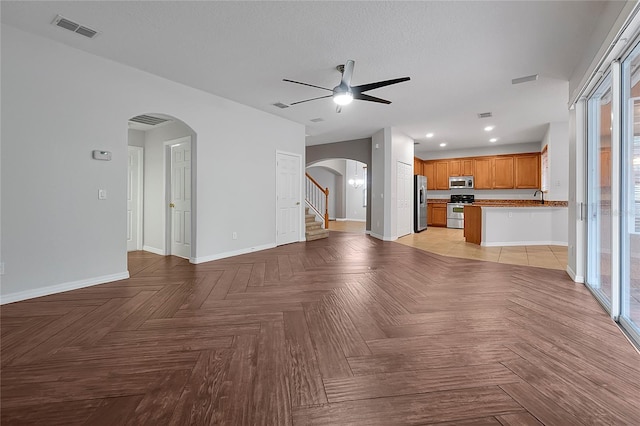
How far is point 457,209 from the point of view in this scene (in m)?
10.0

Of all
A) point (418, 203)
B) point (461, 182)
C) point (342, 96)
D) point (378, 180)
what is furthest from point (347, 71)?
point (461, 182)

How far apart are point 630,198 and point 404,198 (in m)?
5.95

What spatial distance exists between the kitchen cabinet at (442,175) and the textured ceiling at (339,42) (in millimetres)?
5094

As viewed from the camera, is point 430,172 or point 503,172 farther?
point 430,172

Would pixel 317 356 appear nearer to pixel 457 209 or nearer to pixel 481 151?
pixel 457 209

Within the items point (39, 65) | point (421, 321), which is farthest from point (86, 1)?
point (421, 321)

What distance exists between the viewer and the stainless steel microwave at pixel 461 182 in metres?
9.96

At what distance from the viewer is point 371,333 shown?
7.76 feet

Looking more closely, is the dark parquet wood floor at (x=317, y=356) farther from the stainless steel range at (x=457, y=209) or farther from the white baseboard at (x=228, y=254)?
the stainless steel range at (x=457, y=209)

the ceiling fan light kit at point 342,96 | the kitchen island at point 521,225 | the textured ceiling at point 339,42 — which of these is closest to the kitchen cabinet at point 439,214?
the kitchen island at point 521,225

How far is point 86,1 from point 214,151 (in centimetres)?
262

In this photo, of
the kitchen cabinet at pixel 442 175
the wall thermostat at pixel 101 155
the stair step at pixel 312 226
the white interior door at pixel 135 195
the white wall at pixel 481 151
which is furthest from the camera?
the kitchen cabinet at pixel 442 175

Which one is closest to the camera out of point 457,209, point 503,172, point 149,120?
point 149,120

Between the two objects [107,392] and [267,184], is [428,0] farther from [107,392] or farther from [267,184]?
[267,184]
